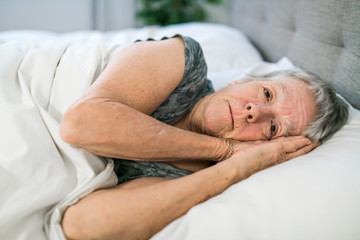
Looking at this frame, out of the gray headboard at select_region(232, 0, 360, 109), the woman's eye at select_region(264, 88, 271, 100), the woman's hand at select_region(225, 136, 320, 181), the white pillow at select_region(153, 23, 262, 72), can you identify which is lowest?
the woman's hand at select_region(225, 136, 320, 181)

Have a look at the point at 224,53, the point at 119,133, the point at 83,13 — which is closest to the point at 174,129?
the point at 119,133

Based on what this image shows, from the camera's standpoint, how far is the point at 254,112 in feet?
2.93

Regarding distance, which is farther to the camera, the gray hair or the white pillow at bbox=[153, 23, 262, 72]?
the white pillow at bbox=[153, 23, 262, 72]

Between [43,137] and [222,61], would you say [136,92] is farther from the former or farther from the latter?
[222,61]

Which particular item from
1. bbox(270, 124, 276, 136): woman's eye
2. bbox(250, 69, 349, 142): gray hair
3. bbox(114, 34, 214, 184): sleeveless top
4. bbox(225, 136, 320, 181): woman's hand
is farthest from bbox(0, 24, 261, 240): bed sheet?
bbox(250, 69, 349, 142): gray hair

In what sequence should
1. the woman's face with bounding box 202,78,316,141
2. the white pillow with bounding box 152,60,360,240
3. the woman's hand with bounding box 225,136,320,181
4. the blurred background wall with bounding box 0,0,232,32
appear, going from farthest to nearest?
the blurred background wall with bounding box 0,0,232,32
the woman's face with bounding box 202,78,316,141
the woman's hand with bounding box 225,136,320,181
the white pillow with bounding box 152,60,360,240

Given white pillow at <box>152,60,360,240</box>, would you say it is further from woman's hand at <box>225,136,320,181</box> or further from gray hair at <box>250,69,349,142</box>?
gray hair at <box>250,69,349,142</box>

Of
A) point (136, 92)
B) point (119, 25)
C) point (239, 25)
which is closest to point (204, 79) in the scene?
point (136, 92)

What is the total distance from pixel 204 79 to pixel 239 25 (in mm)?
1896

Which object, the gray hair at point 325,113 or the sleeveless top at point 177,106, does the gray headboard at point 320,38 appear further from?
the sleeveless top at point 177,106

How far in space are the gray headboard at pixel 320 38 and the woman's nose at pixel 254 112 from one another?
334mm

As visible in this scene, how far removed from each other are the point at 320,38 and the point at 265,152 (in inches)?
26.3

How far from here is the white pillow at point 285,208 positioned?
599 millimetres

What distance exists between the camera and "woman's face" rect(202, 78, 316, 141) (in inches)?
36.3
